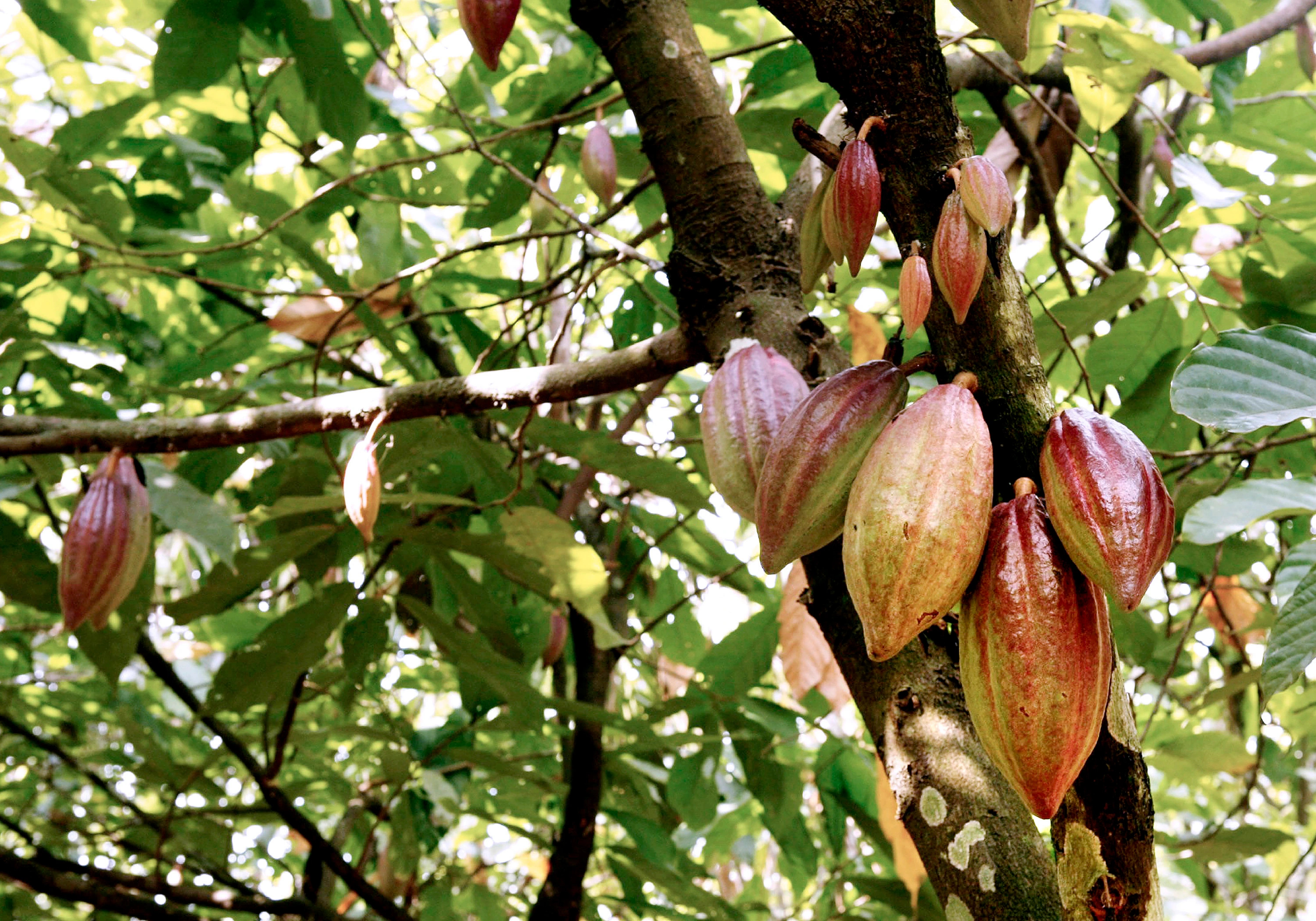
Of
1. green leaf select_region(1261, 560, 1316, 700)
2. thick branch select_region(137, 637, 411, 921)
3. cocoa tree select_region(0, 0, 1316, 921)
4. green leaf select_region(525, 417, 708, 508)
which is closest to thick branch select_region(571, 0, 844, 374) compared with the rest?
cocoa tree select_region(0, 0, 1316, 921)

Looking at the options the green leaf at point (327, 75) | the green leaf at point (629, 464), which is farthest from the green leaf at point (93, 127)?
the green leaf at point (629, 464)

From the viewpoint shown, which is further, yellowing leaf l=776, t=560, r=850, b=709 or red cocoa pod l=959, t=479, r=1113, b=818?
yellowing leaf l=776, t=560, r=850, b=709

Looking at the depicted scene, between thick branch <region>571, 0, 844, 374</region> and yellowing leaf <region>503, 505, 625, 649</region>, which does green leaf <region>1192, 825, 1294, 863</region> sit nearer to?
yellowing leaf <region>503, 505, 625, 649</region>

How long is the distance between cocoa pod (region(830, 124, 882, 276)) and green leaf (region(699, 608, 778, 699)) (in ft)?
3.60

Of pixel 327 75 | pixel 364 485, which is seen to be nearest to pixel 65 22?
pixel 327 75

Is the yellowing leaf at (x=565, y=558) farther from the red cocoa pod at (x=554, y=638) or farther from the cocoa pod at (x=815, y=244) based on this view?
the red cocoa pod at (x=554, y=638)

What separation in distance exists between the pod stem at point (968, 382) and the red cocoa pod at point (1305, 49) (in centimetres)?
157

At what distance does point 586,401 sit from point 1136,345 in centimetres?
118

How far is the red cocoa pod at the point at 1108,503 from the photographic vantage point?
1.49ft

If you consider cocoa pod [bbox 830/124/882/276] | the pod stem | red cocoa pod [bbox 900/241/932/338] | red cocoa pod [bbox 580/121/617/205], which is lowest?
the pod stem

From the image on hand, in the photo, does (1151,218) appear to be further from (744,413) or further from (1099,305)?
(744,413)

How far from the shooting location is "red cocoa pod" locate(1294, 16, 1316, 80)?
168 cm

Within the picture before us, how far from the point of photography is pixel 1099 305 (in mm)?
1386

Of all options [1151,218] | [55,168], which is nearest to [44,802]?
[55,168]
